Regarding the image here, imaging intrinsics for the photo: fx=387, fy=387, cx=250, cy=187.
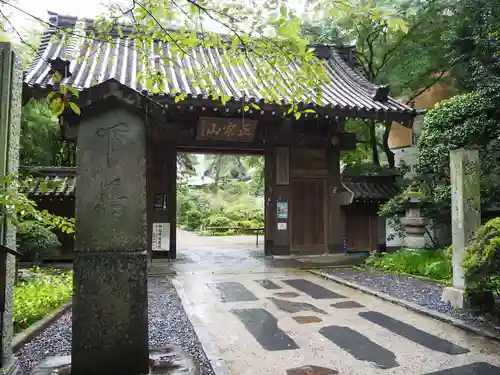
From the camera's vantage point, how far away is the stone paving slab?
4031mm

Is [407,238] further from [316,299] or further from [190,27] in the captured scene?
[190,27]

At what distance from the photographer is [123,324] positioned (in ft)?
11.5

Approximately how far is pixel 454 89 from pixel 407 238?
6.32m

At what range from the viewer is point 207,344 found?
4.56 metres

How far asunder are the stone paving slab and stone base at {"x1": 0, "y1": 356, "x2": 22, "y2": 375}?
6.50 feet

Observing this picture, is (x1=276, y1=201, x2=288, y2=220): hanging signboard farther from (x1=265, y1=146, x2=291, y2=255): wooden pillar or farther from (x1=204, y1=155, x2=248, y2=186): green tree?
(x1=204, y1=155, x2=248, y2=186): green tree

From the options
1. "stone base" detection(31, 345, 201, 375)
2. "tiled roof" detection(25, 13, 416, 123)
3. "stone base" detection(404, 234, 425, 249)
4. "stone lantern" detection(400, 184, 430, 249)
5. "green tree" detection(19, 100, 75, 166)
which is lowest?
"stone base" detection(31, 345, 201, 375)

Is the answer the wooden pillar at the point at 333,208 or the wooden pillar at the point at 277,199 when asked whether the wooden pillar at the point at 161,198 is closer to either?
the wooden pillar at the point at 277,199

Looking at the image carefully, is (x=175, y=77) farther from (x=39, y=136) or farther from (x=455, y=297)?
(x=455, y=297)

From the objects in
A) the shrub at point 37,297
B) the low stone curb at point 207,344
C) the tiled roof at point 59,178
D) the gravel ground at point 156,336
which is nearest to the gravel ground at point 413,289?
the low stone curb at point 207,344

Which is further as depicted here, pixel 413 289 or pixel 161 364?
pixel 413 289

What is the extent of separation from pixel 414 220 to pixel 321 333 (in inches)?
216

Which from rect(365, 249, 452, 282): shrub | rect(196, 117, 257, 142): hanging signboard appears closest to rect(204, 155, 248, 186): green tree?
rect(196, 117, 257, 142): hanging signboard

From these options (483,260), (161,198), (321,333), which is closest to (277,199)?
(161,198)
